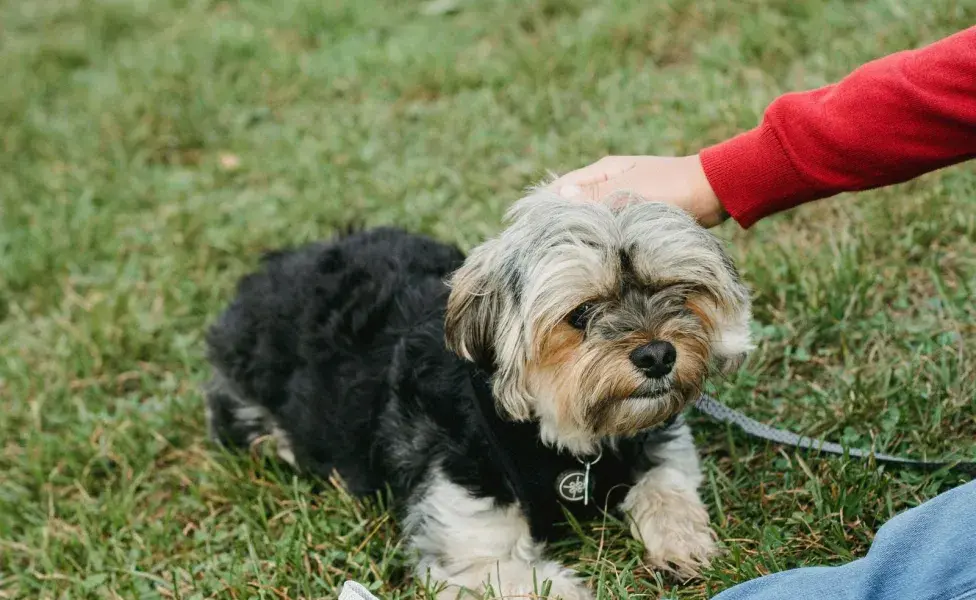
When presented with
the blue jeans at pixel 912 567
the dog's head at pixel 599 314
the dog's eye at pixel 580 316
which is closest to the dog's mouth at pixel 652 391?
the dog's head at pixel 599 314

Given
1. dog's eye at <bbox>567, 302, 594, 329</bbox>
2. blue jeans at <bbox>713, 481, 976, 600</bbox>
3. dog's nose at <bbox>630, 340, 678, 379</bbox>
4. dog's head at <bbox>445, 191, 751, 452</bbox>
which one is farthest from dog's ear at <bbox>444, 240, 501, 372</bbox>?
blue jeans at <bbox>713, 481, 976, 600</bbox>

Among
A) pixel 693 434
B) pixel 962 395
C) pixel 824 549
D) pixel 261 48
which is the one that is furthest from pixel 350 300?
pixel 261 48

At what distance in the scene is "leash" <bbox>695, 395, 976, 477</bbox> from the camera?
336cm

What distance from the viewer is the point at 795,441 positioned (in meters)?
3.61

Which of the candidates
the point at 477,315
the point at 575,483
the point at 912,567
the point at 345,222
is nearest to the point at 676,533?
the point at 575,483

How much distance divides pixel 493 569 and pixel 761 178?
165 cm

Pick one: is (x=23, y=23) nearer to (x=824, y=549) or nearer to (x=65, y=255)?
(x=65, y=255)

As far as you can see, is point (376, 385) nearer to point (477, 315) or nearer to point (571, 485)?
point (477, 315)

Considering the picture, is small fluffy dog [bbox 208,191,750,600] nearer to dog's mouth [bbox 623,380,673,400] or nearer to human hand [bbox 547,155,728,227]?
dog's mouth [bbox 623,380,673,400]

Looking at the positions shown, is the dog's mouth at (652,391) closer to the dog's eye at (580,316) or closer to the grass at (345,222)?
the dog's eye at (580,316)

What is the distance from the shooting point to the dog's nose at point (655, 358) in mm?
2893

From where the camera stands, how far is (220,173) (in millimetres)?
6773

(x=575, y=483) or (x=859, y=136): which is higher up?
(x=859, y=136)

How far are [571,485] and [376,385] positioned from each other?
855 mm
